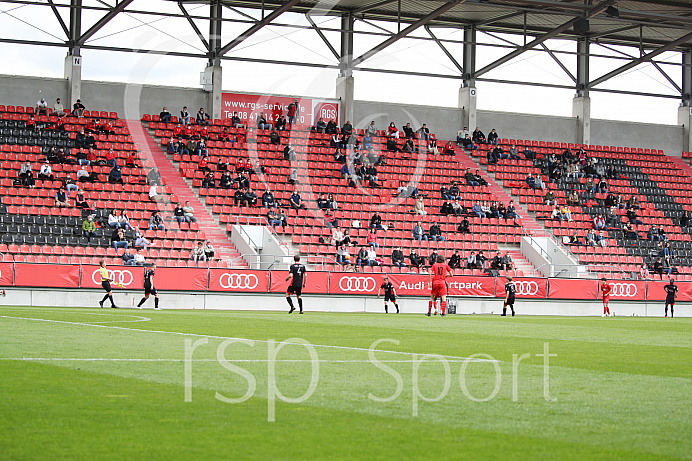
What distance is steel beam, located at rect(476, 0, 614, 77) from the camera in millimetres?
43075

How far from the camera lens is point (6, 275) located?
30.6m

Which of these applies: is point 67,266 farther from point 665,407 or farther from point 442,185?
point 665,407

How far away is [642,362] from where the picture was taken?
13.7 meters

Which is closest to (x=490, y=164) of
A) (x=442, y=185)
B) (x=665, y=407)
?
(x=442, y=185)

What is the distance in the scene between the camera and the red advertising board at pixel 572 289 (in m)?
39.1

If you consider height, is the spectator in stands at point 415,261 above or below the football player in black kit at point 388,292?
above

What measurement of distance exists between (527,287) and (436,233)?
17.5 feet

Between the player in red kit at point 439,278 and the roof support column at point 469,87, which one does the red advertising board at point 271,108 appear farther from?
the player in red kit at point 439,278

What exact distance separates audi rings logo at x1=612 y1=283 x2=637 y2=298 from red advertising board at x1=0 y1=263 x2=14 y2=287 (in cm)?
2476

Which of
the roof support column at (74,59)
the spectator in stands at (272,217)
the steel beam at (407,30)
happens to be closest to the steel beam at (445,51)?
the steel beam at (407,30)

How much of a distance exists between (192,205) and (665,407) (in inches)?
1310

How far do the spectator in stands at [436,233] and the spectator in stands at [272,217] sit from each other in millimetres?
7086

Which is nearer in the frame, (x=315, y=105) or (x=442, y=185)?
(x=442, y=185)

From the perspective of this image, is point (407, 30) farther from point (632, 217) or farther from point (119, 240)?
point (119, 240)
